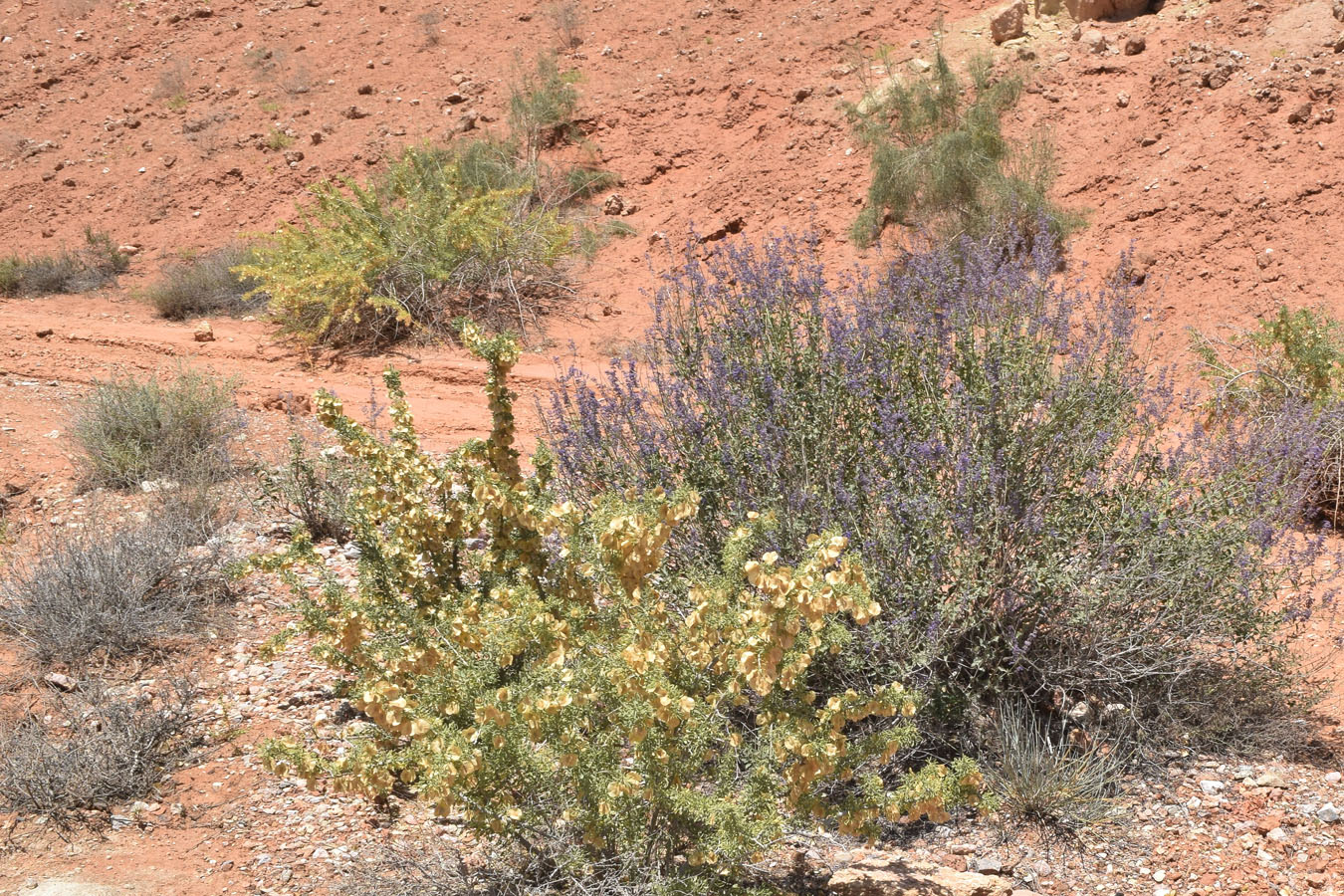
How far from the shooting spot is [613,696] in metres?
2.82

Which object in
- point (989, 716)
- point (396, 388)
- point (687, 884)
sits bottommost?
point (989, 716)

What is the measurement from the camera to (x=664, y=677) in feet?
8.59

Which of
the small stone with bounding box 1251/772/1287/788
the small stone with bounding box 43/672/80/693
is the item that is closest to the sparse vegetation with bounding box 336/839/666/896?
the small stone with bounding box 43/672/80/693

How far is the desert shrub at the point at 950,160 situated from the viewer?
1002 centimetres

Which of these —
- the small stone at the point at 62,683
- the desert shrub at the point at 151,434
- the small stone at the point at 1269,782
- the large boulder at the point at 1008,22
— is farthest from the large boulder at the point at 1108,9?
the small stone at the point at 62,683

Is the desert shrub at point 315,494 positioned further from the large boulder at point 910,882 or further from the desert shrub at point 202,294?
the desert shrub at point 202,294

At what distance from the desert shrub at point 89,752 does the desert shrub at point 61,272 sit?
10.4 m

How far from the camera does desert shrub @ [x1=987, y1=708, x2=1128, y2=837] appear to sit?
3.57m

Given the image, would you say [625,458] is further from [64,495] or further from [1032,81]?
[1032,81]

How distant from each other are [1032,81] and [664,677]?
10379 millimetres

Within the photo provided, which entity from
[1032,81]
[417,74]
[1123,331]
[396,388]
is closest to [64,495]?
[396,388]

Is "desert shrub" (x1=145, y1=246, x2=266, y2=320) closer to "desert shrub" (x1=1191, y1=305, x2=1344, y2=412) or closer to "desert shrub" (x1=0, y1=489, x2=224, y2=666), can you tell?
"desert shrub" (x1=0, y1=489, x2=224, y2=666)

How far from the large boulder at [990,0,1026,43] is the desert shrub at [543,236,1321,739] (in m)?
8.49

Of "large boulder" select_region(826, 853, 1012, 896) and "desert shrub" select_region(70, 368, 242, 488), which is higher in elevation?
"desert shrub" select_region(70, 368, 242, 488)
